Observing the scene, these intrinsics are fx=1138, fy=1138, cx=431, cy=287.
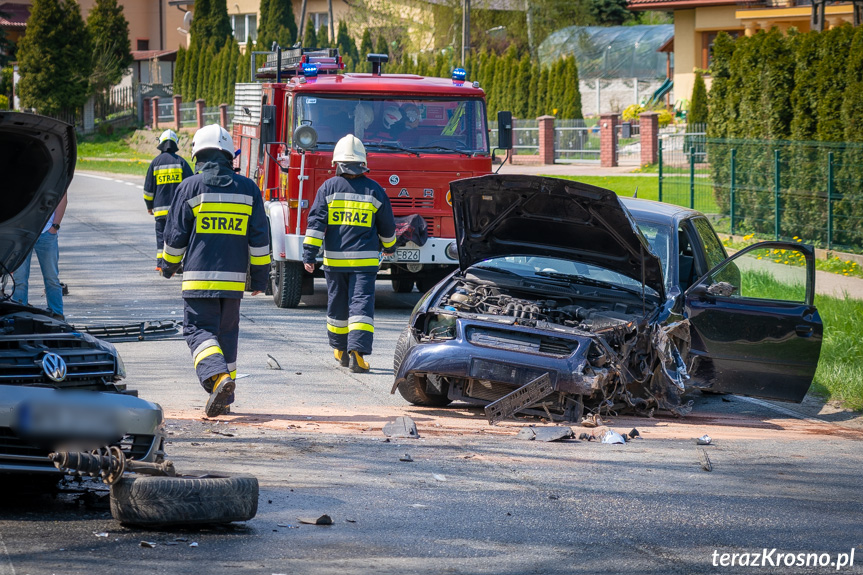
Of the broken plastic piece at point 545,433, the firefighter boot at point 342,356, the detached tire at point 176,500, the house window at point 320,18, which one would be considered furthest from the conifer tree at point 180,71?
the detached tire at point 176,500

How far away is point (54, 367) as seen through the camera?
5141 millimetres

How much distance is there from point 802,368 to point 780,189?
10.6 meters

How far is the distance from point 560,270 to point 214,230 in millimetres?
2801

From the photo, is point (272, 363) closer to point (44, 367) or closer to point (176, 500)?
point (44, 367)

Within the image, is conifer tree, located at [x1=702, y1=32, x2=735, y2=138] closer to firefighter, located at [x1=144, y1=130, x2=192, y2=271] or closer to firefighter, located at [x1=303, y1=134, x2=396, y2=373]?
firefighter, located at [x1=144, y1=130, x2=192, y2=271]

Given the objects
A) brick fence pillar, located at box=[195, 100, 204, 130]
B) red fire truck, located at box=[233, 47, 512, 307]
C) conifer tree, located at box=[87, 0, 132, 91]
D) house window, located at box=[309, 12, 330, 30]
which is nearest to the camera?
red fire truck, located at box=[233, 47, 512, 307]

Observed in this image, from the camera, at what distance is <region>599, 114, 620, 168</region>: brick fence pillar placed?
1430 inches

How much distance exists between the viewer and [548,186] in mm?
8148

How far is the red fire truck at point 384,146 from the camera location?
12.7 m

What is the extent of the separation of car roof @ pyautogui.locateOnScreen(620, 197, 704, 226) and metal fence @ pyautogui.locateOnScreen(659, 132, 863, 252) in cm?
818

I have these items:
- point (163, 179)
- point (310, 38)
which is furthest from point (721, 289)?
point (310, 38)

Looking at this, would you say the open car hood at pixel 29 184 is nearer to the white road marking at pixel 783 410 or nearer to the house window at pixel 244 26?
the white road marking at pixel 783 410

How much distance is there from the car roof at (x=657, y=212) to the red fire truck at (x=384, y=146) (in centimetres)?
367

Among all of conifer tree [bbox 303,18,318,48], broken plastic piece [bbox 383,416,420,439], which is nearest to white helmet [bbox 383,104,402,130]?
broken plastic piece [bbox 383,416,420,439]
